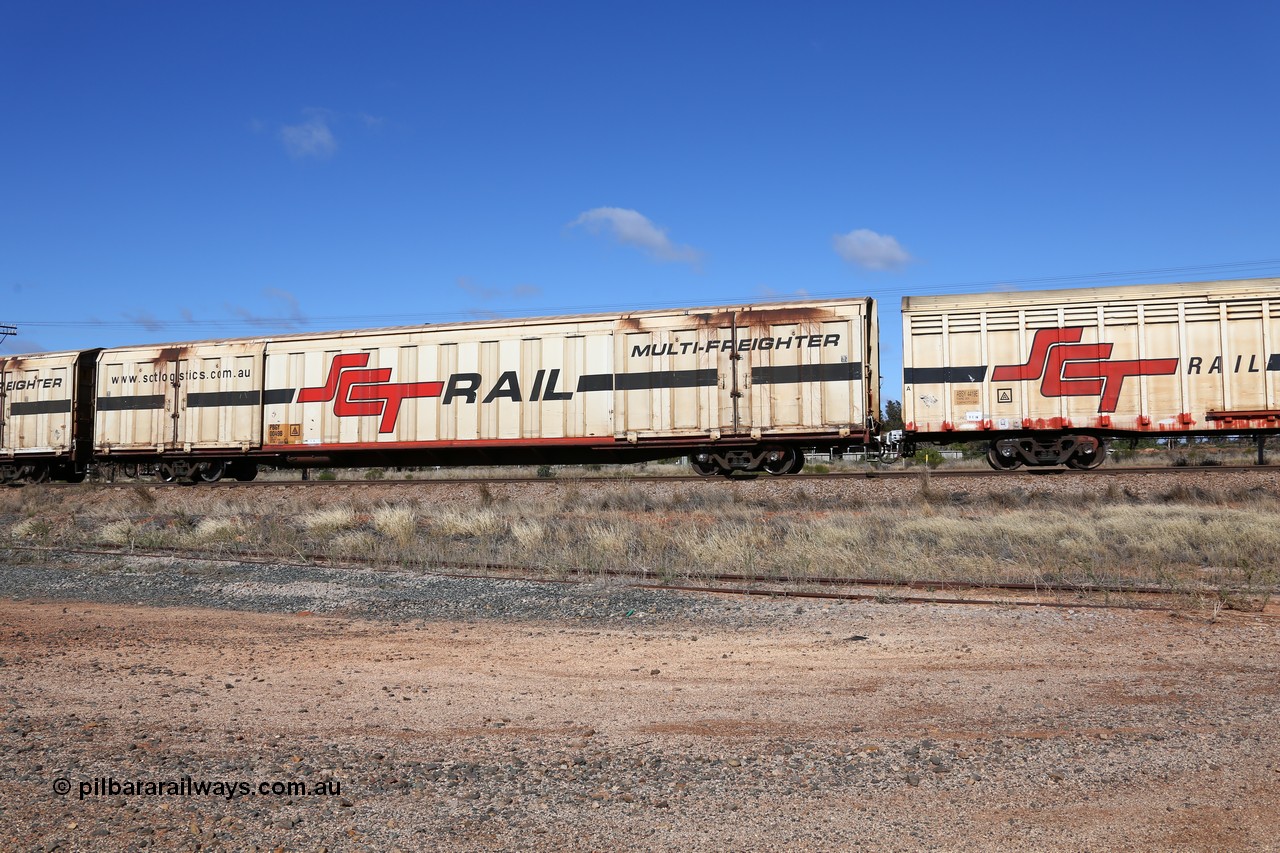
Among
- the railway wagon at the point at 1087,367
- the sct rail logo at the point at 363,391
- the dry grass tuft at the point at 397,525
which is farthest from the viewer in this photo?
the sct rail logo at the point at 363,391

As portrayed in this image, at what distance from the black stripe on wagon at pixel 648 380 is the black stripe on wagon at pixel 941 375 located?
3.77m

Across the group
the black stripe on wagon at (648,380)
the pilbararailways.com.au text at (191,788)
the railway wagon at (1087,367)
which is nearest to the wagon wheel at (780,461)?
the black stripe on wagon at (648,380)

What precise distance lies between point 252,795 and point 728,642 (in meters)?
4.13

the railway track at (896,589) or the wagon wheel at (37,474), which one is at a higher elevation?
the wagon wheel at (37,474)

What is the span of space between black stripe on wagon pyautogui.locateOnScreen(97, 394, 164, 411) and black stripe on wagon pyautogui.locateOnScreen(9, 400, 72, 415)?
3.54 ft

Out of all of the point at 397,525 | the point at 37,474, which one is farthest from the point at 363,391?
the point at 37,474

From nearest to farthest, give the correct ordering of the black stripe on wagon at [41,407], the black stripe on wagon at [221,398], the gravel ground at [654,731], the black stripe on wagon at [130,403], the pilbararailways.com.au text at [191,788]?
the gravel ground at [654,731] < the pilbararailways.com.au text at [191,788] < the black stripe on wagon at [221,398] < the black stripe on wagon at [130,403] < the black stripe on wagon at [41,407]

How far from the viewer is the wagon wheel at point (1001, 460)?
1825 centimetres

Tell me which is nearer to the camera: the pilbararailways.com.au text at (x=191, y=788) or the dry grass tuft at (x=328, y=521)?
the pilbararailways.com.au text at (x=191, y=788)

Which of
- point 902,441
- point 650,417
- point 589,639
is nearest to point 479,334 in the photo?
point 650,417

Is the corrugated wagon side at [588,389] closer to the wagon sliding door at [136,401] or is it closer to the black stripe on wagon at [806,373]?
the black stripe on wagon at [806,373]

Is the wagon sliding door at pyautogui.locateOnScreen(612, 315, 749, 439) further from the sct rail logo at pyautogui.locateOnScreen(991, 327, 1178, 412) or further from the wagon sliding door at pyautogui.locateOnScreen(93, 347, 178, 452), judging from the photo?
the wagon sliding door at pyautogui.locateOnScreen(93, 347, 178, 452)

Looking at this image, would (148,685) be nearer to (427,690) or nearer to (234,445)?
(427,690)

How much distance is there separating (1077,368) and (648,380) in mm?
8221
